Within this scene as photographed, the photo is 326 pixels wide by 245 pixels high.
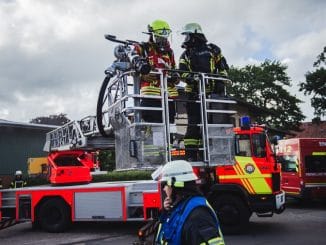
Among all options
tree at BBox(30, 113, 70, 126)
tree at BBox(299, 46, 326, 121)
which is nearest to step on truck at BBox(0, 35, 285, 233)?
tree at BBox(299, 46, 326, 121)

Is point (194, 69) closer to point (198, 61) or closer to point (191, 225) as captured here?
point (198, 61)

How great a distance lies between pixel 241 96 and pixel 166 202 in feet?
172

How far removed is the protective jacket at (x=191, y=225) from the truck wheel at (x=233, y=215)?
7.43m

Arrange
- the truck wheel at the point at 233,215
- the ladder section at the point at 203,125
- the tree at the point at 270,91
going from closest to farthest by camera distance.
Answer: the ladder section at the point at 203,125, the truck wheel at the point at 233,215, the tree at the point at 270,91

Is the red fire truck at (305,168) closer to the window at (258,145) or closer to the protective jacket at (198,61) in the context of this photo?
the window at (258,145)

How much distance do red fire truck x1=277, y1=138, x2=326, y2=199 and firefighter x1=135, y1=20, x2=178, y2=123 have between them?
8147 mm

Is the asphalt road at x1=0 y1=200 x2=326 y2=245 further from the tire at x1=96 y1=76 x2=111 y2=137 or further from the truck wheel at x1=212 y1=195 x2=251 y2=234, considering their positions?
the tire at x1=96 y1=76 x2=111 y2=137

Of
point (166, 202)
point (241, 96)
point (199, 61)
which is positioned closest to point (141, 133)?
point (199, 61)

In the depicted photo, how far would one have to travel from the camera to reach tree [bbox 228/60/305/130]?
50719 mm

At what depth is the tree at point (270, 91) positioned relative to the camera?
50.7m

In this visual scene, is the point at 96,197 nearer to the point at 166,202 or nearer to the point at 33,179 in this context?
the point at 33,179

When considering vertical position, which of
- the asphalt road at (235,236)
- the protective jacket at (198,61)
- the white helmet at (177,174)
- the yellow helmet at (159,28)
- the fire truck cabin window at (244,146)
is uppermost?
the yellow helmet at (159,28)

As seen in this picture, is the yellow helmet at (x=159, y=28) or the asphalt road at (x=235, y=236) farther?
the asphalt road at (x=235, y=236)

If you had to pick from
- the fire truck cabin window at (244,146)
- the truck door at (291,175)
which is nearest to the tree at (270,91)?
the truck door at (291,175)
